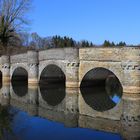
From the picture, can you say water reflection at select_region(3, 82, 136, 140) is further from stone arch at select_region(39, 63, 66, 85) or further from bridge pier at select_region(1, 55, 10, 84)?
bridge pier at select_region(1, 55, 10, 84)

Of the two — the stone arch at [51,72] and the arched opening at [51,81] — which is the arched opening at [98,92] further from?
the stone arch at [51,72]

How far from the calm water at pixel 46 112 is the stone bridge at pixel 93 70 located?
531 millimetres

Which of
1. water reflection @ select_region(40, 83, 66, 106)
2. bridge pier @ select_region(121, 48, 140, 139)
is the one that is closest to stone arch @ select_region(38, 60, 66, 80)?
water reflection @ select_region(40, 83, 66, 106)

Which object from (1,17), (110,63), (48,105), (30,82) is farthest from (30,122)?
(1,17)

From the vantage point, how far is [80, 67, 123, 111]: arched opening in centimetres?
2217

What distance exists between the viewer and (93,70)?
93.5ft

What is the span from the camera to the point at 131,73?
78.0 ft

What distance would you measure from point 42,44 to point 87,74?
4508 cm

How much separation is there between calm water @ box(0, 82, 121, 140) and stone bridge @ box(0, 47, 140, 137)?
0.53 meters

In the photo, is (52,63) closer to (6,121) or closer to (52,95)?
(52,95)

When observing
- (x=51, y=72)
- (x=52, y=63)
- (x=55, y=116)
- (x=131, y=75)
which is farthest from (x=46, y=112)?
(x=51, y=72)

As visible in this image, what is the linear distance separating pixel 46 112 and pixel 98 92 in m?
8.44

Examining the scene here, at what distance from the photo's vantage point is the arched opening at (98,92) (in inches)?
873

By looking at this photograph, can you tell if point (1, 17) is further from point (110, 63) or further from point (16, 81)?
point (110, 63)
